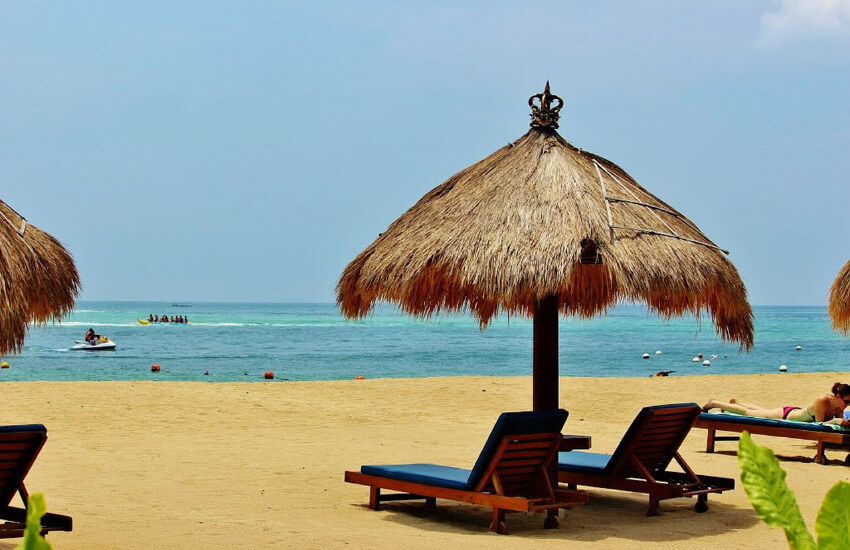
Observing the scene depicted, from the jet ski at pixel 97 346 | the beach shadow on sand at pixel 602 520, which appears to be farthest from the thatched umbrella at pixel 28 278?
the jet ski at pixel 97 346

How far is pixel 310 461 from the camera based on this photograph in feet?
30.7

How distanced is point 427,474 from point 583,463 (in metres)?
1.18

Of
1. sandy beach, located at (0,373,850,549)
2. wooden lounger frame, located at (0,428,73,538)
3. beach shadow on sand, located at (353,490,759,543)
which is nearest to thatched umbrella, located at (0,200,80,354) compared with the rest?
wooden lounger frame, located at (0,428,73,538)

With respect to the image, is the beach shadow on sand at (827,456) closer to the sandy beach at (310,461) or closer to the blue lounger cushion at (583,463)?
the sandy beach at (310,461)

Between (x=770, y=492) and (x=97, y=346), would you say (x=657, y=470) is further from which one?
(x=97, y=346)

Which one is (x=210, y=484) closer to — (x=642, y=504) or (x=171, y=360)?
(x=642, y=504)

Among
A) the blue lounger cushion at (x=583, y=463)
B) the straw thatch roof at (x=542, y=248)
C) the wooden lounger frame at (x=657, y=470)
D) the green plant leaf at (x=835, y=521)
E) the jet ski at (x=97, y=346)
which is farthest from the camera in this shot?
the jet ski at (x=97, y=346)

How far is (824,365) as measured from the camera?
41.0 metres

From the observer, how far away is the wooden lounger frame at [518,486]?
6145mm

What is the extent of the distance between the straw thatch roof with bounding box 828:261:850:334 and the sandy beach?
5.40ft

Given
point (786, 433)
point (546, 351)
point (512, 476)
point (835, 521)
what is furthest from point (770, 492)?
point (786, 433)

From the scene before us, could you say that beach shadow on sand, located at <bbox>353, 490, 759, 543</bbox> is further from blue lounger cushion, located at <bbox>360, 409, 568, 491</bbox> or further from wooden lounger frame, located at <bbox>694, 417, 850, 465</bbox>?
wooden lounger frame, located at <bbox>694, 417, 850, 465</bbox>

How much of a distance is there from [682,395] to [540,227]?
1171 centimetres

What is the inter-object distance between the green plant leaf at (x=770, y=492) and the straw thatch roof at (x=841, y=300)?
11.8 metres
